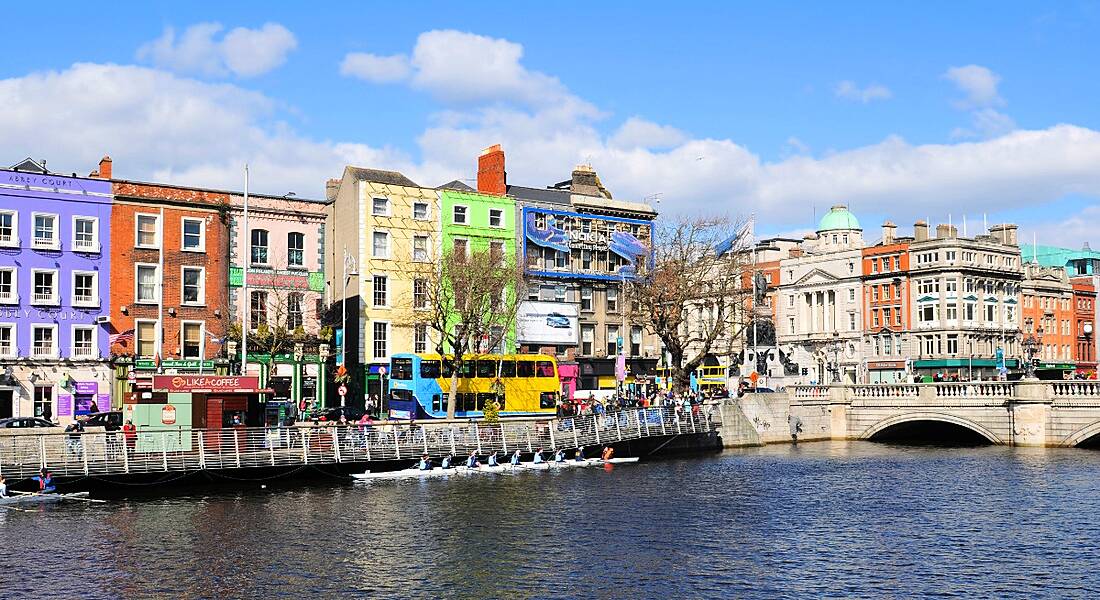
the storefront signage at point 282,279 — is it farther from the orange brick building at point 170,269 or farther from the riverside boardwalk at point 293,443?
the riverside boardwalk at point 293,443

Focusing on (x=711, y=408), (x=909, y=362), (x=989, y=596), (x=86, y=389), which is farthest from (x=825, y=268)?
(x=989, y=596)

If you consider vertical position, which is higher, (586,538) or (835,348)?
(835,348)

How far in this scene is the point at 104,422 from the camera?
189 ft

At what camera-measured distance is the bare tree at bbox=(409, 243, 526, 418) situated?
6925 cm

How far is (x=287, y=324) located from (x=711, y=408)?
28.5 metres

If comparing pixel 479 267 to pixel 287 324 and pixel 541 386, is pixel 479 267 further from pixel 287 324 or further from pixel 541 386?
pixel 287 324

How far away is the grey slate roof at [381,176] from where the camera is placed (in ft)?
271

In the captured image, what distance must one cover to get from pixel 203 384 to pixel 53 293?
2109cm

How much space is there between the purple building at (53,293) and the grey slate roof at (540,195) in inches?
1278

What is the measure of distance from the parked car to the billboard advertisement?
34663mm

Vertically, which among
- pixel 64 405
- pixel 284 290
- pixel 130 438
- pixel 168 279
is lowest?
pixel 130 438

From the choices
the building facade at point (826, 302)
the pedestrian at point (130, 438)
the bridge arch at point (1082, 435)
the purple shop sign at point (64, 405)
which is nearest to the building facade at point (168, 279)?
the purple shop sign at point (64, 405)

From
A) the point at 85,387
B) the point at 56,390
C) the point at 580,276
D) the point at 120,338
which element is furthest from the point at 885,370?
the point at 56,390

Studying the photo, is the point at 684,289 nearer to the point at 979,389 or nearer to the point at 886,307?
the point at 979,389
